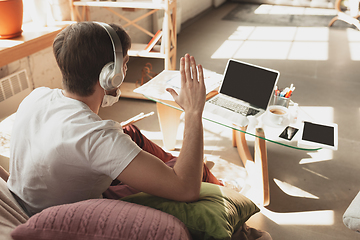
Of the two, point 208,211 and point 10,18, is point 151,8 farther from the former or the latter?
point 208,211

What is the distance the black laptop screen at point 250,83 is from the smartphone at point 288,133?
217mm

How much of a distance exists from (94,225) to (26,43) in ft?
6.46

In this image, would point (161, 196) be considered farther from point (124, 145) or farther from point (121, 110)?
point (121, 110)

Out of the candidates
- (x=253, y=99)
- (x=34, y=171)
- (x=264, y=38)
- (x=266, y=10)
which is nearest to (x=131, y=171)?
(x=34, y=171)

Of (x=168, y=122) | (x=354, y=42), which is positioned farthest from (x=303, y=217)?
(x=354, y=42)

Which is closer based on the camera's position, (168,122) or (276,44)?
(168,122)

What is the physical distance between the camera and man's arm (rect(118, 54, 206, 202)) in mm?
930

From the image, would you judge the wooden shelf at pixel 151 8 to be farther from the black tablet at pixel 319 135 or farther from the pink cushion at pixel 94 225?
the pink cushion at pixel 94 225

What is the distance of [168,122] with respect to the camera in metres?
2.36

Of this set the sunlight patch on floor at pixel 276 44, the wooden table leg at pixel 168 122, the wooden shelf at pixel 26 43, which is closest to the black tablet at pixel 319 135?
the wooden table leg at pixel 168 122

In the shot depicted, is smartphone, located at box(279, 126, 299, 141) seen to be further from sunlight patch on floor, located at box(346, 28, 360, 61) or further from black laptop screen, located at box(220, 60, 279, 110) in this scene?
sunlight patch on floor, located at box(346, 28, 360, 61)

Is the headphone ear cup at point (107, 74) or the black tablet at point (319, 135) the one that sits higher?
the headphone ear cup at point (107, 74)

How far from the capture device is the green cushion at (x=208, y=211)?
2.99ft

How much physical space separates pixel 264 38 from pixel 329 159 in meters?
3.25
